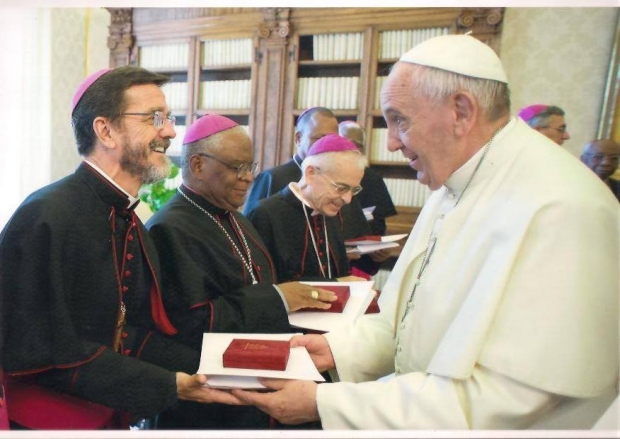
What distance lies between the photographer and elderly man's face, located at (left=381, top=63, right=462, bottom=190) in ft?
3.71

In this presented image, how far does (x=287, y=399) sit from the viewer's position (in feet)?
3.81

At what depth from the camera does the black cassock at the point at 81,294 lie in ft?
3.69

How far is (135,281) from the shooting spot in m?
1.43

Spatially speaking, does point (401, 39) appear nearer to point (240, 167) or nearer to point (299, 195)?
point (299, 195)

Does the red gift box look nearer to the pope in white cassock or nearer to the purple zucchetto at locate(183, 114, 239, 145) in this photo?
the pope in white cassock

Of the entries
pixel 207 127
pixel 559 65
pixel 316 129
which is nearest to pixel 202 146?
pixel 207 127

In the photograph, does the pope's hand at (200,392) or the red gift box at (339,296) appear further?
the red gift box at (339,296)

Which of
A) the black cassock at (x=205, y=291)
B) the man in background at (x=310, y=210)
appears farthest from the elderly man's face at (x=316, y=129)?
the black cassock at (x=205, y=291)

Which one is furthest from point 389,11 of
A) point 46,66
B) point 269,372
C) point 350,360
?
point 269,372

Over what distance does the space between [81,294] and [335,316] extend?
3.06ft

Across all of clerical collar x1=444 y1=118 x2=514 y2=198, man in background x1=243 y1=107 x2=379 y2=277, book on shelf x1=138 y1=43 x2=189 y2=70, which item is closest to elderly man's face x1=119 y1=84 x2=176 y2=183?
clerical collar x1=444 y1=118 x2=514 y2=198

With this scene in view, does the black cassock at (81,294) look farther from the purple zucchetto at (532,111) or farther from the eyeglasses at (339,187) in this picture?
the purple zucchetto at (532,111)

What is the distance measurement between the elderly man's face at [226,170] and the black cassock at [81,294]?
0.48 metres

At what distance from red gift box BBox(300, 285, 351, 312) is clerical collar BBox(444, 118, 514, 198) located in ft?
2.60
